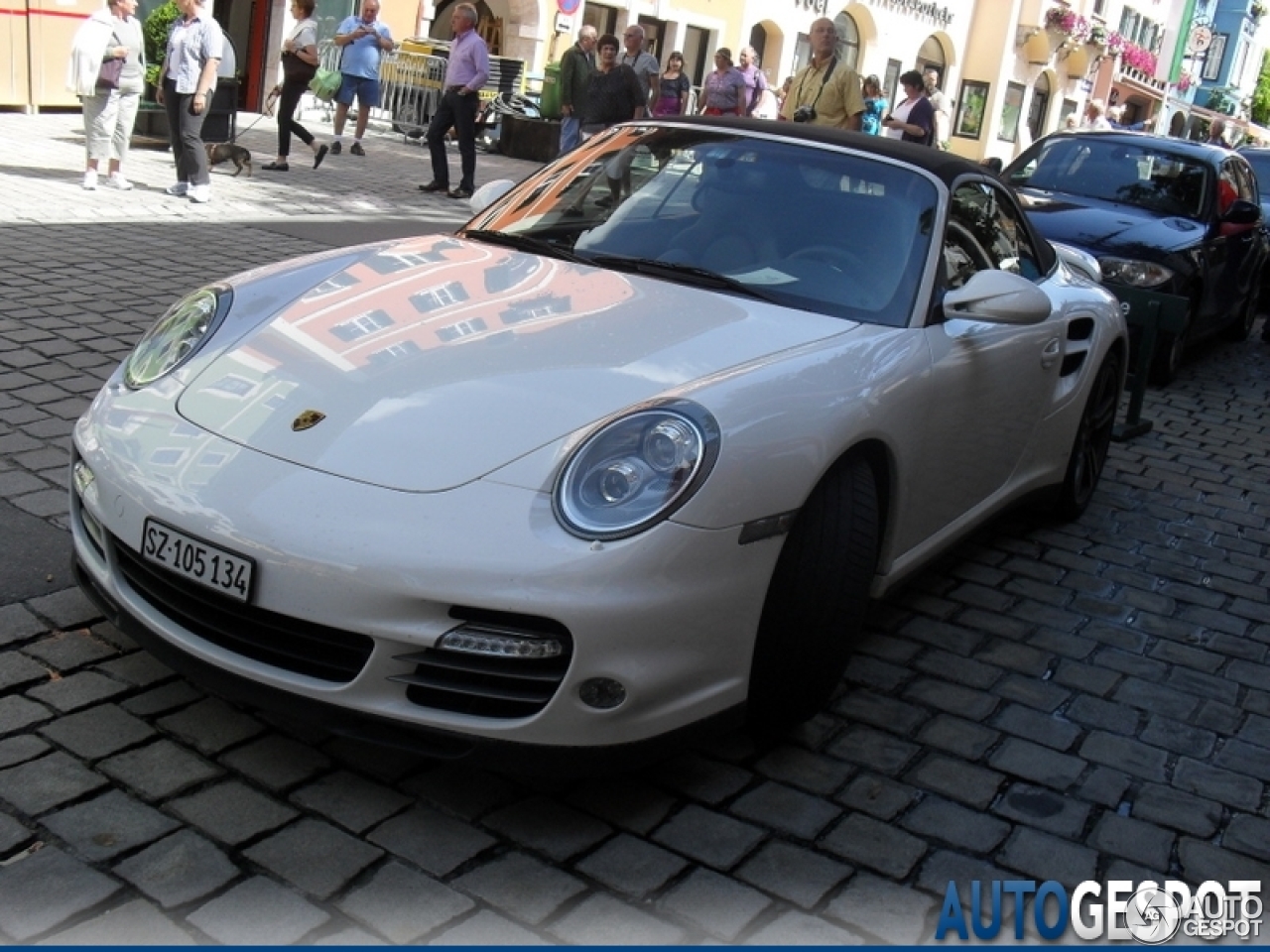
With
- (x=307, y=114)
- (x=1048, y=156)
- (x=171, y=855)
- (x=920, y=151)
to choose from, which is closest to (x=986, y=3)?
(x=307, y=114)

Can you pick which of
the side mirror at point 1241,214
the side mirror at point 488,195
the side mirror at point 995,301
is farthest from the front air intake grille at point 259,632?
the side mirror at point 1241,214

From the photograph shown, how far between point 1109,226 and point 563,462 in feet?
22.9

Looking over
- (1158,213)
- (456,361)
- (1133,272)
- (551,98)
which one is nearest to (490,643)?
(456,361)

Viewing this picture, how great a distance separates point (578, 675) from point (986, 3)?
42098mm

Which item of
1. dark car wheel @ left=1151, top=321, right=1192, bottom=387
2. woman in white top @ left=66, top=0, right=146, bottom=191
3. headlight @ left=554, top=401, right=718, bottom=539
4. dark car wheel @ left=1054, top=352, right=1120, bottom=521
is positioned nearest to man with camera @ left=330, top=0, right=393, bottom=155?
woman in white top @ left=66, top=0, right=146, bottom=191

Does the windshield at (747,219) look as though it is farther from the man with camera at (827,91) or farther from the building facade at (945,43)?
the building facade at (945,43)

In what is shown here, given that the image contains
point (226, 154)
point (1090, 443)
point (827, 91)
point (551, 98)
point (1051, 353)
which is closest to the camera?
point (1051, 353)

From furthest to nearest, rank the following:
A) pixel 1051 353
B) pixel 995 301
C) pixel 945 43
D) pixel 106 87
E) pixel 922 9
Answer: pixel 945 43, pixel 922 9, pixel 106 87, pixel 1051 353, pixel 995 301

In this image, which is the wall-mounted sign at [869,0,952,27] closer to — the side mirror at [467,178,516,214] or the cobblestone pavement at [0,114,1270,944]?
the side mirror at [467,178,516,214]

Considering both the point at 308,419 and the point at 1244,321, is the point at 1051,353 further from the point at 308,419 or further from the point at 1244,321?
the point at 1244,321

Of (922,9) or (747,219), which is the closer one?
(747,219)

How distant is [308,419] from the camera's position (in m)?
3.08

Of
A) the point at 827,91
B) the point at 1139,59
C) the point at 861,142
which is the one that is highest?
the point at 1139,59

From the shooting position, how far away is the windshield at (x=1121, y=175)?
9672mm
